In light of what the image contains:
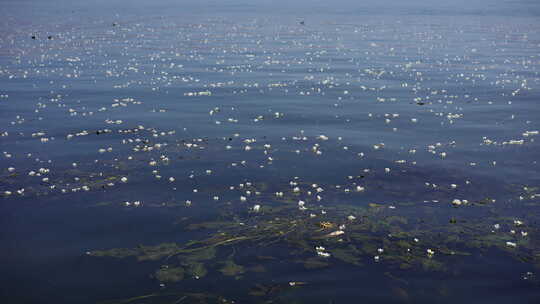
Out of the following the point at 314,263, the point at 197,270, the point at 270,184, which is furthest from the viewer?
the point at 270,184

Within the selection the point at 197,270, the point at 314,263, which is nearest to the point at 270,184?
the point at 314,263

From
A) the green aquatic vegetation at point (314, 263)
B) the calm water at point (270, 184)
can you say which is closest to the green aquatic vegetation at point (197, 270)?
the calm water at point (270, 184)

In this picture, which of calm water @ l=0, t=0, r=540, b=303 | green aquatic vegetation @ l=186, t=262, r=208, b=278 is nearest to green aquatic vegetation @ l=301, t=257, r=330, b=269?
calm water @ l=0, t=0, r=540, b=303

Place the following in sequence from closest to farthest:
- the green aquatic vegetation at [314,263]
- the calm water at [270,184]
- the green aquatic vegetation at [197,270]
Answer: the calm water at [270,184]
the green aquatic vegetation at [197,270]
the green aquatic vegetation at [314,263]

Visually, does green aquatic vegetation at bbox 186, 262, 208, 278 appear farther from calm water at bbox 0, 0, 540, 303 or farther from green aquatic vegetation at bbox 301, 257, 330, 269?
green aquatic vegetation at bbox 301, 257, 330, 269

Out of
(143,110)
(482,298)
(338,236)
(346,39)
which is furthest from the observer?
(346,39)

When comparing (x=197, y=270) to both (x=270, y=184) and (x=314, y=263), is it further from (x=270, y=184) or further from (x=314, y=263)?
(x=270, y=184)

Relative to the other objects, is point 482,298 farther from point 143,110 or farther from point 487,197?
point 143,110

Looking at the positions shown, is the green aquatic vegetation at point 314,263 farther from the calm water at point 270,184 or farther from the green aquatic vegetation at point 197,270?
the green aquatic vegetation at point 197,270

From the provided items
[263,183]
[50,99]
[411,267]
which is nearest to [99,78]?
[50,99]
